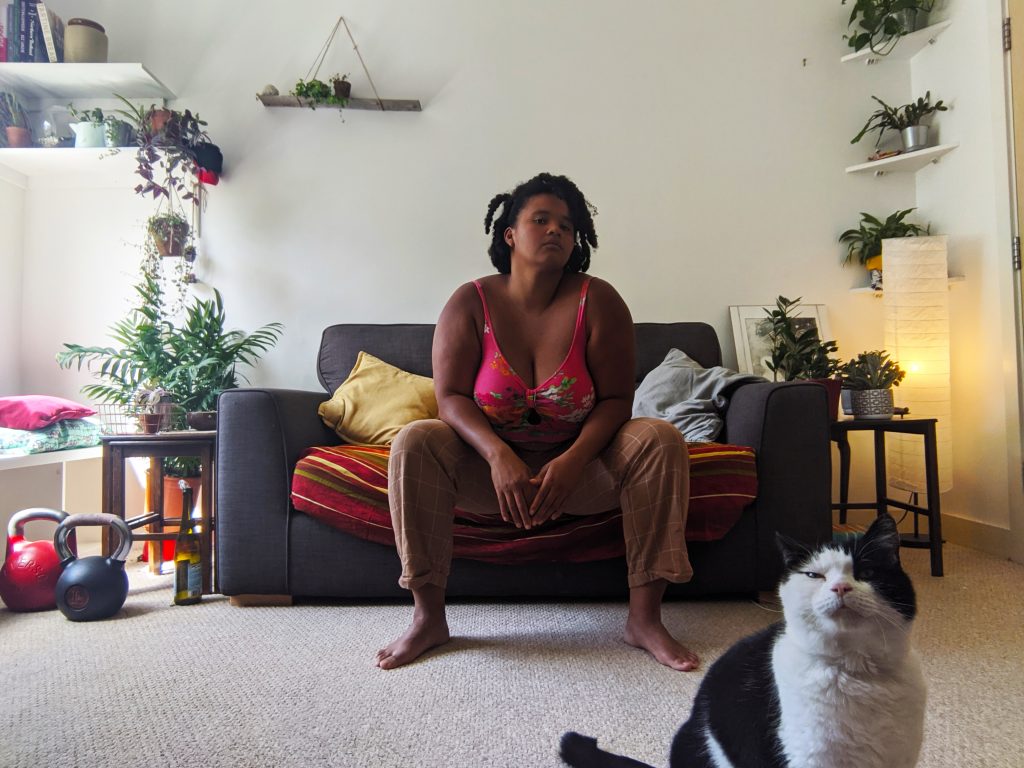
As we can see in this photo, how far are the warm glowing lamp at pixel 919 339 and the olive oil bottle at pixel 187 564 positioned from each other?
2.49m

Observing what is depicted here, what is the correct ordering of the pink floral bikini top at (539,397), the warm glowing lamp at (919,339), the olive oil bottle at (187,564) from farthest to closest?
the warm glowing lamp at (919,339) → the olive oil bottle at (187,564) → the pink floral bikini top at (539,397)

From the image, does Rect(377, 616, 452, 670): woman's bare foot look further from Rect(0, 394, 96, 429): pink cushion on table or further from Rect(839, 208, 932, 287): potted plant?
Rect(839, 208, 932, 287): potted plant

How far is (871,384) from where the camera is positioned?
6.99 feet

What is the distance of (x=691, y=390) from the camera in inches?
81.9

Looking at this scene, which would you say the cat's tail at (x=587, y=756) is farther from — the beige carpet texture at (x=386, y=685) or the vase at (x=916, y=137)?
the vase at (x=916, y=137)

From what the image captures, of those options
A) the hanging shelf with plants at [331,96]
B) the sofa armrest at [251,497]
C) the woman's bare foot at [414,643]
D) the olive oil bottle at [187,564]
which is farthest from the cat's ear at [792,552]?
the hanging shelf with plants at [331,96]

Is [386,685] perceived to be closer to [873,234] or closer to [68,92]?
[873,234]

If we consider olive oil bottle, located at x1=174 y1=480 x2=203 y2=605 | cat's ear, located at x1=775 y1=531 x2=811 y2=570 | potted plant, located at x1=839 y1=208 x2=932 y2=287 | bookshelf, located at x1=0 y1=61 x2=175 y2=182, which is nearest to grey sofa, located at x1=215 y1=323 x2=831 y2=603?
olive oil bottle, located at x1=174 y1=480 x2=203 y2=605

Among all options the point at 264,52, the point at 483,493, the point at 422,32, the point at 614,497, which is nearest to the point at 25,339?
the point at 264,52

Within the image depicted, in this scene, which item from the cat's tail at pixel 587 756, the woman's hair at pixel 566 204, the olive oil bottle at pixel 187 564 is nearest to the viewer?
the cat's tail at pixel 587 756

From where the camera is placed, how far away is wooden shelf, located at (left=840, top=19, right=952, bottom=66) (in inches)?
98.7

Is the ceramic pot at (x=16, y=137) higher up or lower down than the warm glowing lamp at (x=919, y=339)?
higher up

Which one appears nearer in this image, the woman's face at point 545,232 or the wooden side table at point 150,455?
the woman's face at point 545,232

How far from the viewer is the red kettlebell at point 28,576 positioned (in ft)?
5.40
